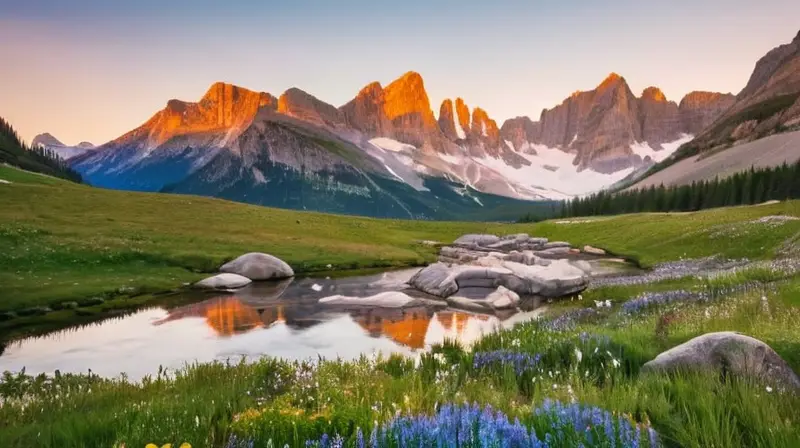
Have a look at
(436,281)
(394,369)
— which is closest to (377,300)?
(436,281)

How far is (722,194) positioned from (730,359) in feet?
498

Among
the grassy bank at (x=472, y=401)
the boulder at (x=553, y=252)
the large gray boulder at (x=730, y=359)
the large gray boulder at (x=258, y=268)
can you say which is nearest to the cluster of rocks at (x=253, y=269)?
the large gray boulder at (x=258, y=268)

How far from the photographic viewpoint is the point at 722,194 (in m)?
136

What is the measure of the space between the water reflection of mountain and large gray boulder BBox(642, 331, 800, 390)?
15301 millimetres

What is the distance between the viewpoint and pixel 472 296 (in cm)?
3703

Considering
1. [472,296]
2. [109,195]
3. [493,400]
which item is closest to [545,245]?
[472,296]

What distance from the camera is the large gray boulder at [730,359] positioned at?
8.09 m

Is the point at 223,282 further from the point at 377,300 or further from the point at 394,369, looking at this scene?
the point at 394,369

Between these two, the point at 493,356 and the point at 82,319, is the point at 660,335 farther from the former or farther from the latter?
the point at 82,319

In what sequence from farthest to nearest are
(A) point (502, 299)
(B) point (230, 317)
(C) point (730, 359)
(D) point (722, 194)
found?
Answer: (D) point (722, 194), (A) point (502, 299), (B) point (230, 317), (C) point (730, 359)

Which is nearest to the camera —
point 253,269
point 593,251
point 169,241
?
point 253,269

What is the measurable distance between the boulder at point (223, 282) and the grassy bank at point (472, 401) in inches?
1002

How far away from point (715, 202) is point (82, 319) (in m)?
150

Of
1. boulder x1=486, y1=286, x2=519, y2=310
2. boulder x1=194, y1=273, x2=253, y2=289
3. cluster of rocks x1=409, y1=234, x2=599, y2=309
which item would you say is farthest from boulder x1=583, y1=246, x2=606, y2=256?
boulder x1=194, y1=273, x2=253, y2=289
